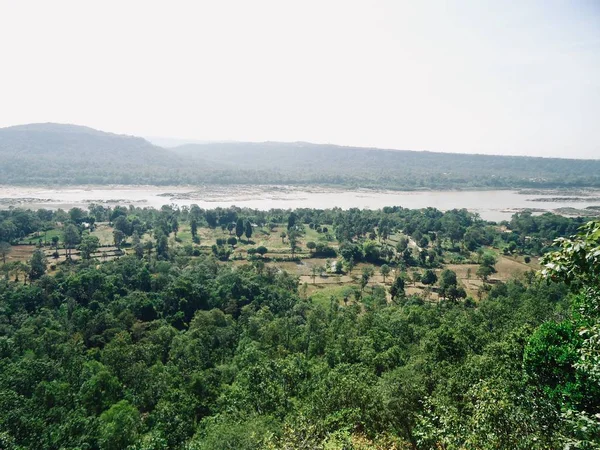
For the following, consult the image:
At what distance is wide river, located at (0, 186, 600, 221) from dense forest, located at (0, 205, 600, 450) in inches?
1861

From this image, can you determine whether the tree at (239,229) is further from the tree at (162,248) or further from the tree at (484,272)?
the tree at (484,272)

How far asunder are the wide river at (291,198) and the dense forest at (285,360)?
4726 centimetres

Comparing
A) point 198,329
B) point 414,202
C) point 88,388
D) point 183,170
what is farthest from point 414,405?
point 183,170

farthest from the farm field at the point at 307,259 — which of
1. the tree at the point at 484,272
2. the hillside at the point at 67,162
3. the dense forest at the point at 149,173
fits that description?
the hillside at the point at 67,162

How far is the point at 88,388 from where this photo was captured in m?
17.2

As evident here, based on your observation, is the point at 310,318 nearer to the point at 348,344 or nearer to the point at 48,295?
the point at 348,344

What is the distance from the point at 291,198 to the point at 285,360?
9600cm

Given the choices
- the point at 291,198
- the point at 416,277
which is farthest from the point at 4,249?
the point at 291,198

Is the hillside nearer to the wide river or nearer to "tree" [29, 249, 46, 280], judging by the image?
the wide river

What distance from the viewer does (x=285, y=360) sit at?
54.9ft

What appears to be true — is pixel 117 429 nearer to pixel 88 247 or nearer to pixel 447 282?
pixel 447 282

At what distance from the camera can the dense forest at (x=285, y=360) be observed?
6871 mm

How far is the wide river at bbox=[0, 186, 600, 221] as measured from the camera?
93000 millimetres

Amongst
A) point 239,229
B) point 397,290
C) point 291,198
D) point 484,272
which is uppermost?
point 291,198
